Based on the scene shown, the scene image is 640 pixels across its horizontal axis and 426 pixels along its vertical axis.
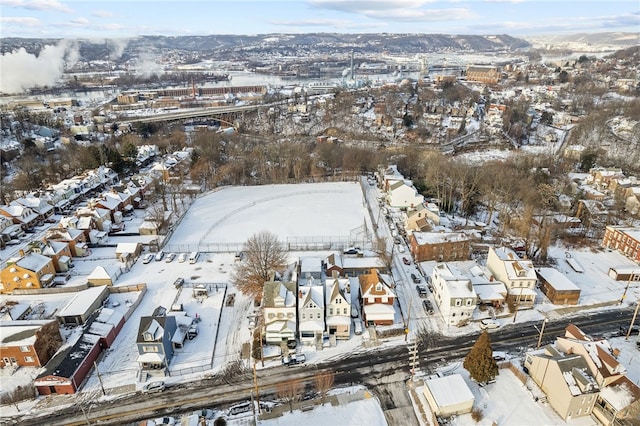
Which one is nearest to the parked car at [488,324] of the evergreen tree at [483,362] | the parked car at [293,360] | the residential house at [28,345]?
the evergreen tree at [483,362]

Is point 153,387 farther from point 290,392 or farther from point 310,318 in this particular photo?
point 310,318

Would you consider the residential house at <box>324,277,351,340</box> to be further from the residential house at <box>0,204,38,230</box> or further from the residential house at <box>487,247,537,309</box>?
the residential house at <box>0,204,38,230</box>

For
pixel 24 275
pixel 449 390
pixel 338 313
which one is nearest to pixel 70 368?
pixel 24 275

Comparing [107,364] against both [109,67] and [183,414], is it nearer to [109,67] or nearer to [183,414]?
[183,414]

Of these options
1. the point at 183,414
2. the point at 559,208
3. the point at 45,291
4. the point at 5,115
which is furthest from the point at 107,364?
the point at 5,115

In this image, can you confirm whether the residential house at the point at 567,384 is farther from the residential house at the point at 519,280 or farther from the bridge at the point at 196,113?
the bridge at the point at 196,113
